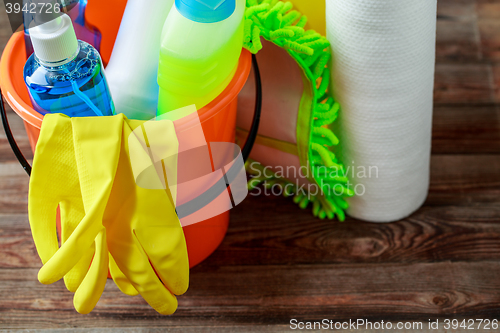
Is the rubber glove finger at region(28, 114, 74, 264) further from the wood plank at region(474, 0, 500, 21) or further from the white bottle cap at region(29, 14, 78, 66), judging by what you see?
the wood plank at region(474, 0, 500, 21)

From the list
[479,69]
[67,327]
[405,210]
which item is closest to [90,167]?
[67,327]

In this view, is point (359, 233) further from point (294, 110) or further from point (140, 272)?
point (140, 272)

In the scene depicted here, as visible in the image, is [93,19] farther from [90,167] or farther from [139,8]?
[90,167]

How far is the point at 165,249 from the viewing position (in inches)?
19.3

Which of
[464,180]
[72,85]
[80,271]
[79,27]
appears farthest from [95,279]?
[464,180]

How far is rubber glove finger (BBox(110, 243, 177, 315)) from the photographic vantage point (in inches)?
19.2

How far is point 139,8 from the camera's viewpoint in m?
0.54

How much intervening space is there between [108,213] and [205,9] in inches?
8.9

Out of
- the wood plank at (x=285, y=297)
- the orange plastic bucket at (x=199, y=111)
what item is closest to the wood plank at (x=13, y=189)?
the wood plank at (x=285, y=297)

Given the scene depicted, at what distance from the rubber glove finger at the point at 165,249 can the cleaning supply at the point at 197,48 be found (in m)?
0.13

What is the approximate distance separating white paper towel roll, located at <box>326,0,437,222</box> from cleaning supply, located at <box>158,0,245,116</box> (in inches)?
6.0

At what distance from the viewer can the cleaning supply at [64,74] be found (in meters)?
0.44

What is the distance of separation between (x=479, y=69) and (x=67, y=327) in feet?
2.76

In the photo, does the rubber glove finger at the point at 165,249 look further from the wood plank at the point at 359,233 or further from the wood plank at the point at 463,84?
the wood plank at the point at 463,84
